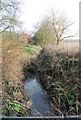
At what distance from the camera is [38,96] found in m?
8.64

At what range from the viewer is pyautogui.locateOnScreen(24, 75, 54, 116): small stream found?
7239 millimetres

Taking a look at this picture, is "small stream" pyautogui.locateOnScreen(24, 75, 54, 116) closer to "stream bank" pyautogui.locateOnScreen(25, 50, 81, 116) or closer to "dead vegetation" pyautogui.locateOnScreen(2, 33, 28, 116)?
"stream bank" pyautogui.locateOnScreen(25, 50, 81, 116)

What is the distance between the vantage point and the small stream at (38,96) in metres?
7.24

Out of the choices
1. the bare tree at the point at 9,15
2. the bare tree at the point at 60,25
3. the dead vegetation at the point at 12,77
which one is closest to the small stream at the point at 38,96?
the dead vegetation at the point at 12,77

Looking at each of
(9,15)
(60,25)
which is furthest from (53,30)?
(9,15)

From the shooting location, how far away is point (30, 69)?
1223 cm

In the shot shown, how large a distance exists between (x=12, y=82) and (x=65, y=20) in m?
11.6

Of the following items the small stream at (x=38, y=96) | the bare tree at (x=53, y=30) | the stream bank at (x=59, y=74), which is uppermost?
the bare tree at (x=53, y=30)

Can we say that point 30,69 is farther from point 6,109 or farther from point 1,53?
point 6,109

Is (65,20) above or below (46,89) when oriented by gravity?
above

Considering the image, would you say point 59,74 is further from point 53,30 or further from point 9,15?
point 53,30

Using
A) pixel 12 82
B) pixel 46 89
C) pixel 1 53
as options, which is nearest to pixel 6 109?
pixel 12 82

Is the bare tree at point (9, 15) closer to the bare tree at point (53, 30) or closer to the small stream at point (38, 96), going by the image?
the small stream at point (38, 96)

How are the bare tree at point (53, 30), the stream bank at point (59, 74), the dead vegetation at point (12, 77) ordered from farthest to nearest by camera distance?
the bare tree at point (53, 30) → the stream bank at point (59, 74) → the dead vegetation at point (12, 77)
